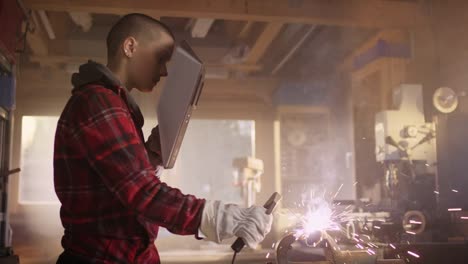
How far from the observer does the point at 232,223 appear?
141 centimetres

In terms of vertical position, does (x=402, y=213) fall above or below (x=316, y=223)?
below

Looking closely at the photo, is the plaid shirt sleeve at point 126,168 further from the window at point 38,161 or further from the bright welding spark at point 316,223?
the window at point 38,161

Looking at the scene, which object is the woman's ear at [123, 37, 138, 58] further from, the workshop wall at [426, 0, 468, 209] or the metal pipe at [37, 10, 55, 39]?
the metal pipe at [37, 10, 55, 39]

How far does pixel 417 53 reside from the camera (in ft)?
16.0

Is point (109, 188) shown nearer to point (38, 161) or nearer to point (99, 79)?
point (99, 79)

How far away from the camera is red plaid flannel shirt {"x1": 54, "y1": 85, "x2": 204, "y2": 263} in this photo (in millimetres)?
1375

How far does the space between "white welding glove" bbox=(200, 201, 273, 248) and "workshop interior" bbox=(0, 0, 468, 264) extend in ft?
0.29

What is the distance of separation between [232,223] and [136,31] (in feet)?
2.52

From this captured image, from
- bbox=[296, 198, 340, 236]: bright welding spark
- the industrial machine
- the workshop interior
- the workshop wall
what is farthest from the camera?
the workshop wall

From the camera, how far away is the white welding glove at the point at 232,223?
139 cm

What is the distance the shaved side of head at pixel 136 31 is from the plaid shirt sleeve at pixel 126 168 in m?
0.34

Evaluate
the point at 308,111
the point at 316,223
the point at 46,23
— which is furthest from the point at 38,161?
the point at 316,223

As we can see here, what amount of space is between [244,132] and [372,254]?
1117 centimetres

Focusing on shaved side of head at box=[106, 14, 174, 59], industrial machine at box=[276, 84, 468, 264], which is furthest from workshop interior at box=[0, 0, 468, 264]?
shaved side of head at box=[106, 14, 174, 59]
